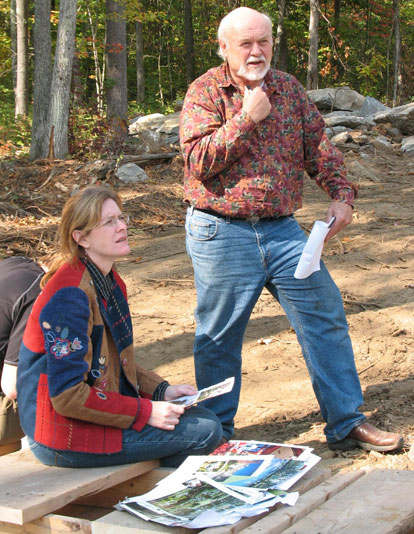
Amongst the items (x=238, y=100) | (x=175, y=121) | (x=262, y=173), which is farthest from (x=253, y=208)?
(x=175, y=121)

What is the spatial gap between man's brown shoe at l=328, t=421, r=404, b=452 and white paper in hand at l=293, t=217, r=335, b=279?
0.91m

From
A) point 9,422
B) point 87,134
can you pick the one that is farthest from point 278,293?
point 87,134

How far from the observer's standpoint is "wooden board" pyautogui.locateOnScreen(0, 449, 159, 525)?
94.2 inches

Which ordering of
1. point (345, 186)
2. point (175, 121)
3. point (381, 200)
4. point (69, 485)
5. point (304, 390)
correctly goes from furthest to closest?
point (175, 121) → point (381, 200) → point (304, 390) → point (345, 186) → point (69, 485)

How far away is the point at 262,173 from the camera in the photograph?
3389 millimetres

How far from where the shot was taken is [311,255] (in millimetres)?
3361

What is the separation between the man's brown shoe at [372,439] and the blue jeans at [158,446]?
89cm

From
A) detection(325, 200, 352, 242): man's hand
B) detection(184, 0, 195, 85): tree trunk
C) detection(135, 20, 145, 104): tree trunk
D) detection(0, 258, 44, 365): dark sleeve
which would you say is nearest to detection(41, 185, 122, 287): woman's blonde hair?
detection(0, 258, 44, 365): dark sleeve

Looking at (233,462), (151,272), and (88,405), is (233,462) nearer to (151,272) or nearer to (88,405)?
(88,405)

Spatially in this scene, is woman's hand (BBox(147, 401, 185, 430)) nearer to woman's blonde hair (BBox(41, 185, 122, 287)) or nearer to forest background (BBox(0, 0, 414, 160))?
woman's blonde hair (BBox(41, 185, 122, 287))

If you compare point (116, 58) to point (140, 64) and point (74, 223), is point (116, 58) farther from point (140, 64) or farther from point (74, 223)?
point (74, 223)

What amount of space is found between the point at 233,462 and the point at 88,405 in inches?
25.1

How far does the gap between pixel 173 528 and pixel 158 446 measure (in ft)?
2.23

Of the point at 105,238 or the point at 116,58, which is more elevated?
the point at 116,58
